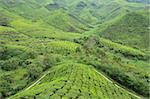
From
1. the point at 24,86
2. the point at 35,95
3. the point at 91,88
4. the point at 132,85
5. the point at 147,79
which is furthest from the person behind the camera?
the point at 147,79

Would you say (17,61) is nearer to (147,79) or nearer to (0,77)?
(0,77)

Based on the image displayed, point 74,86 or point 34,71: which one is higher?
point 34,71

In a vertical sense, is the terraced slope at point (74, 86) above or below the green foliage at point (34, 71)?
below

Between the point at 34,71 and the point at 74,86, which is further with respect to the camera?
the point at 34,71

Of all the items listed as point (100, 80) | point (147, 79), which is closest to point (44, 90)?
point (100, 80)

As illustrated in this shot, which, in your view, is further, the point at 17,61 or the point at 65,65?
the point at 17,61

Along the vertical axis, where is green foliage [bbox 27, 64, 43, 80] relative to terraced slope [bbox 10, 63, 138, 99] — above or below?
above

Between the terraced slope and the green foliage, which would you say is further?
the green foliage

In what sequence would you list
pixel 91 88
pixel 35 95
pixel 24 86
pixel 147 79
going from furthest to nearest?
1. pixel 147 79
2. pixel 24 86
3. pixel 91 88
4. pixel 35 95
